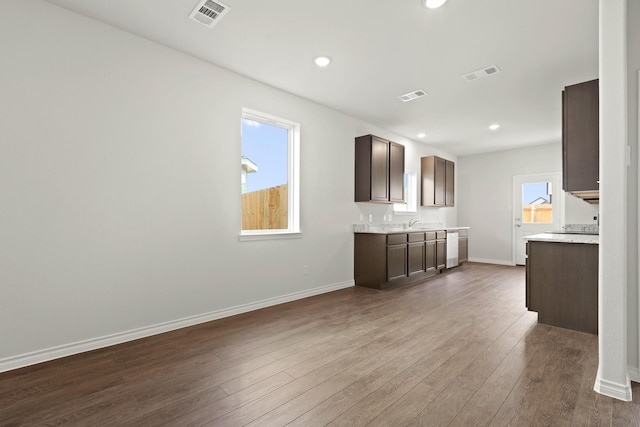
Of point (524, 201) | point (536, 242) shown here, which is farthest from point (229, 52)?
point (524, 201)

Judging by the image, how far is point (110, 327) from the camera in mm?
2779

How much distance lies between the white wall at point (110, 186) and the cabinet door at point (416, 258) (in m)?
2.50

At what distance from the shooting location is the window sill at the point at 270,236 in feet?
12.3

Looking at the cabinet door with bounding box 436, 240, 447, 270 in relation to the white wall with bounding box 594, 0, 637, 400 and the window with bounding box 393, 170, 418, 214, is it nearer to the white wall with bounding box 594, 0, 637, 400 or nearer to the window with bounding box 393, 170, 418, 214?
the window with bounding box 393, 170, 418, 214

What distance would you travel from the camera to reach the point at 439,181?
726 centimetres

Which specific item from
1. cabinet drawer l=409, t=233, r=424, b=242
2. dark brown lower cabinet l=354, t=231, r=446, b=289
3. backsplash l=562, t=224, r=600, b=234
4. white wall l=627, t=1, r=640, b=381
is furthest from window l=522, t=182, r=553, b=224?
white wall l=627, t=1, r=640, b=381

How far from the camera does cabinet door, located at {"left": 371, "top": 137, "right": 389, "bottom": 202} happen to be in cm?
517

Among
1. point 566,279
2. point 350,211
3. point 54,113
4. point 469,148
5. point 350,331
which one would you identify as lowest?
point 350,331

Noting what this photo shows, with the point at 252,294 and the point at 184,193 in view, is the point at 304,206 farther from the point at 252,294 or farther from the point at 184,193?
the point at 184,193

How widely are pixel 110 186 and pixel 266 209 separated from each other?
1810 mm

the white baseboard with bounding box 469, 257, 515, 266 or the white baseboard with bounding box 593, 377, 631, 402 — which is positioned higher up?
the white baseboard with bounding box 593, 377, 631, 402

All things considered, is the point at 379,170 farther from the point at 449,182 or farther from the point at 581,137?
the point at 449,182

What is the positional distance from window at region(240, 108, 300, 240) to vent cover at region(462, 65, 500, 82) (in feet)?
7.33

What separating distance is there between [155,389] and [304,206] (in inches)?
112
